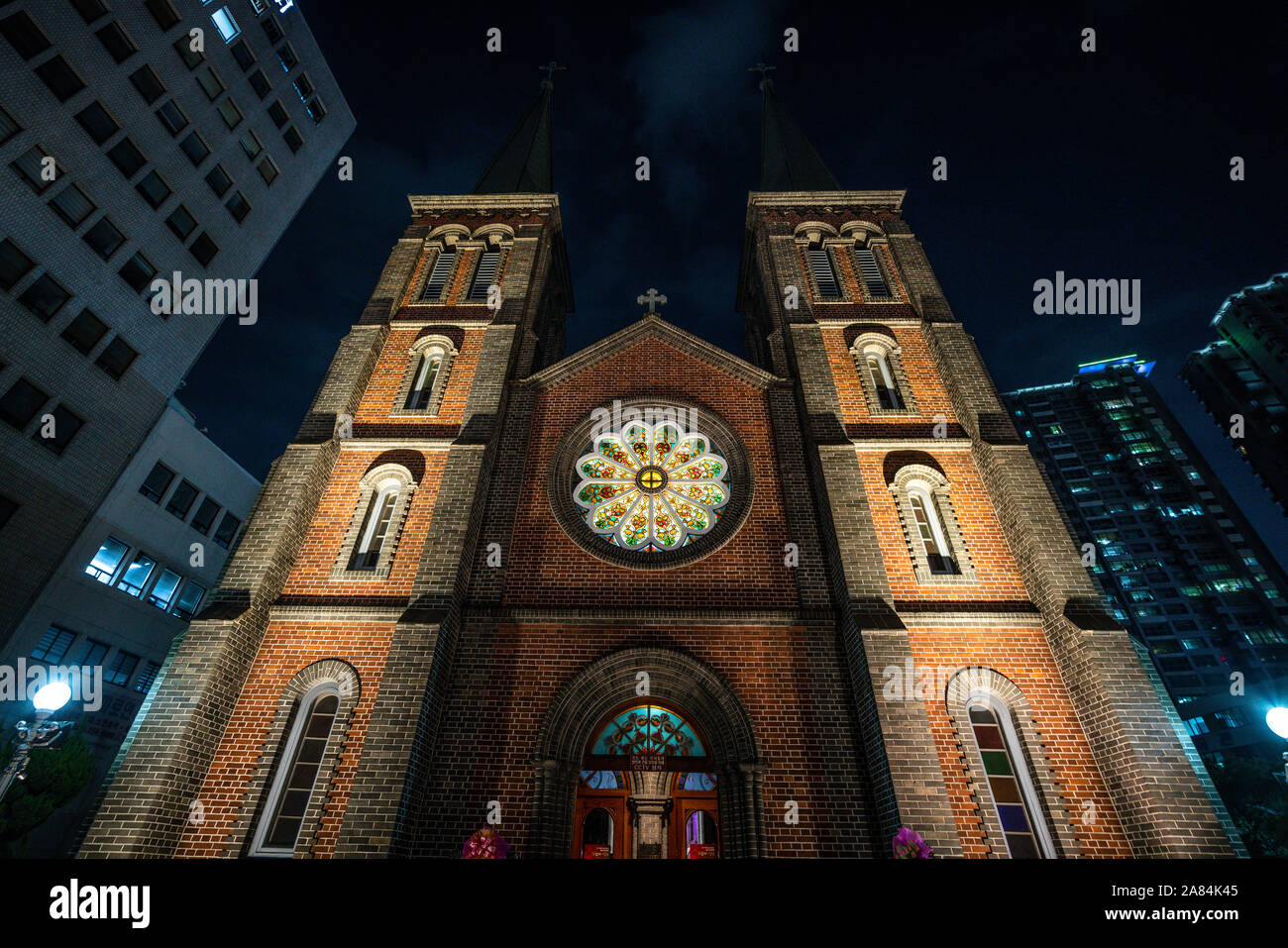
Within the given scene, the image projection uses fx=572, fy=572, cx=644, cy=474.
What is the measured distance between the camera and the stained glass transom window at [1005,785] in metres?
7.94

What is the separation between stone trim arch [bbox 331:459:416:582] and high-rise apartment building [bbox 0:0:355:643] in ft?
37.9

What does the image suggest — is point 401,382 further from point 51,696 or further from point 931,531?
point 931,531

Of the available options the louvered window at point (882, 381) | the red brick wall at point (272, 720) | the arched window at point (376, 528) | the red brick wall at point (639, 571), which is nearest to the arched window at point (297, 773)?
the red brick wall at point (272, 720)

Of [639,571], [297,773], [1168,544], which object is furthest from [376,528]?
[1168,544]

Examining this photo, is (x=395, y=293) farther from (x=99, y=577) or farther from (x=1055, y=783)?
(x=1055, y=783)

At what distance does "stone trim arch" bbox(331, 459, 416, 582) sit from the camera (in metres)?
10.4

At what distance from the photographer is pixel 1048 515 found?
10305 millimetres

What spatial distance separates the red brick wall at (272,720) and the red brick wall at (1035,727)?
870 centimetres

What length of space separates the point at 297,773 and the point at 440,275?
12.8 meters

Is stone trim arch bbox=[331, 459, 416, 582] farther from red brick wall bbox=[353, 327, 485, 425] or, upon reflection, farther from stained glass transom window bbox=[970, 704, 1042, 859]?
stained glass transom window bbox=[970, 704, 1042, 859]

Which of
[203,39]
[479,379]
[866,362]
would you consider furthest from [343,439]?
[203,39]

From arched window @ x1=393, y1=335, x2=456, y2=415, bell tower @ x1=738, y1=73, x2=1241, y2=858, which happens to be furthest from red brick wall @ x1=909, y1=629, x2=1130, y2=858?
arched window @ x1=393, y1=335, x2=456, y2=415

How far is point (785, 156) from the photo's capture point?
22016mm
